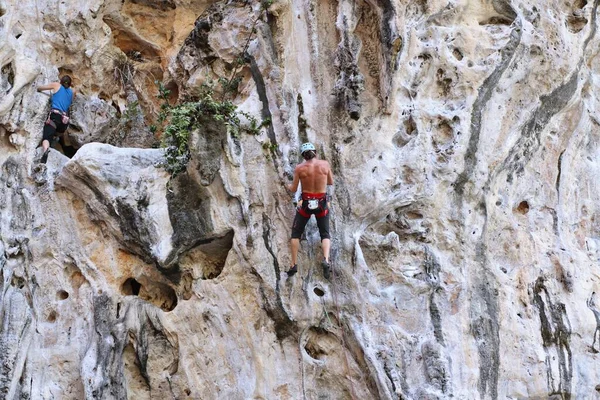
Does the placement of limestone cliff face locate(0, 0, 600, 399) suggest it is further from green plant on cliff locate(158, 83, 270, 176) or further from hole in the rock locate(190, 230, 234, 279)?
green plant on cliff locate(158, 83, 270, 176)

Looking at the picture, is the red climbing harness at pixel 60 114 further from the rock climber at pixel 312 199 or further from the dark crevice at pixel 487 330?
the dark crevice at pixel 487 330

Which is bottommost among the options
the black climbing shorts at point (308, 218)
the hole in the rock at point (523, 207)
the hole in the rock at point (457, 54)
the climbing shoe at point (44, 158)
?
the black climbing shorts at point (308, 218)

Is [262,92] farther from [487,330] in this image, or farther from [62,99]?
[487,330]

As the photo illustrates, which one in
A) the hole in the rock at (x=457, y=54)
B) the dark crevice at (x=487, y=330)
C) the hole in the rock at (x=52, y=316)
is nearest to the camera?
the dark crevice at (x=487, y=330)

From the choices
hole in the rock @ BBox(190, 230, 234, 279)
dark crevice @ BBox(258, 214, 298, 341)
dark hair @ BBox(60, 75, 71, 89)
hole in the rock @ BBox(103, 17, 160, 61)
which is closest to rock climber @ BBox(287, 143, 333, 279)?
dark crevice @ BBox(258, 214, 298, 341)

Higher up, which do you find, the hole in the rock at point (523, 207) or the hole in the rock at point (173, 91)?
the hole in the rock at point (173, 91)

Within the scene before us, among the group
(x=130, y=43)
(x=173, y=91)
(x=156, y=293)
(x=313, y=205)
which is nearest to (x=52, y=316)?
(x=156, y=293)

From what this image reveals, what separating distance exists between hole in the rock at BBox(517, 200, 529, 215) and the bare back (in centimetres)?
268

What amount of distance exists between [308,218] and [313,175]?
498 mm

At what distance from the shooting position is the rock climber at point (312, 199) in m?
7.83

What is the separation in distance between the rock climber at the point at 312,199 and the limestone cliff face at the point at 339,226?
34cm

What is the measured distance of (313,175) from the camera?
25.7 ft

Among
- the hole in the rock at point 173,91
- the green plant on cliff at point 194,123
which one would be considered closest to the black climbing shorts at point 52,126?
the green plant on cliff at point 194,123

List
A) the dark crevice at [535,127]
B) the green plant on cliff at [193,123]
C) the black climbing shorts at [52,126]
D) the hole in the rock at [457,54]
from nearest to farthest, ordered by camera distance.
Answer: the green plant on cliff at [193,123]
the dark crevice at [535,127]
the hole in the rock at [457,54]
the black climbing shorts at [52,126]
